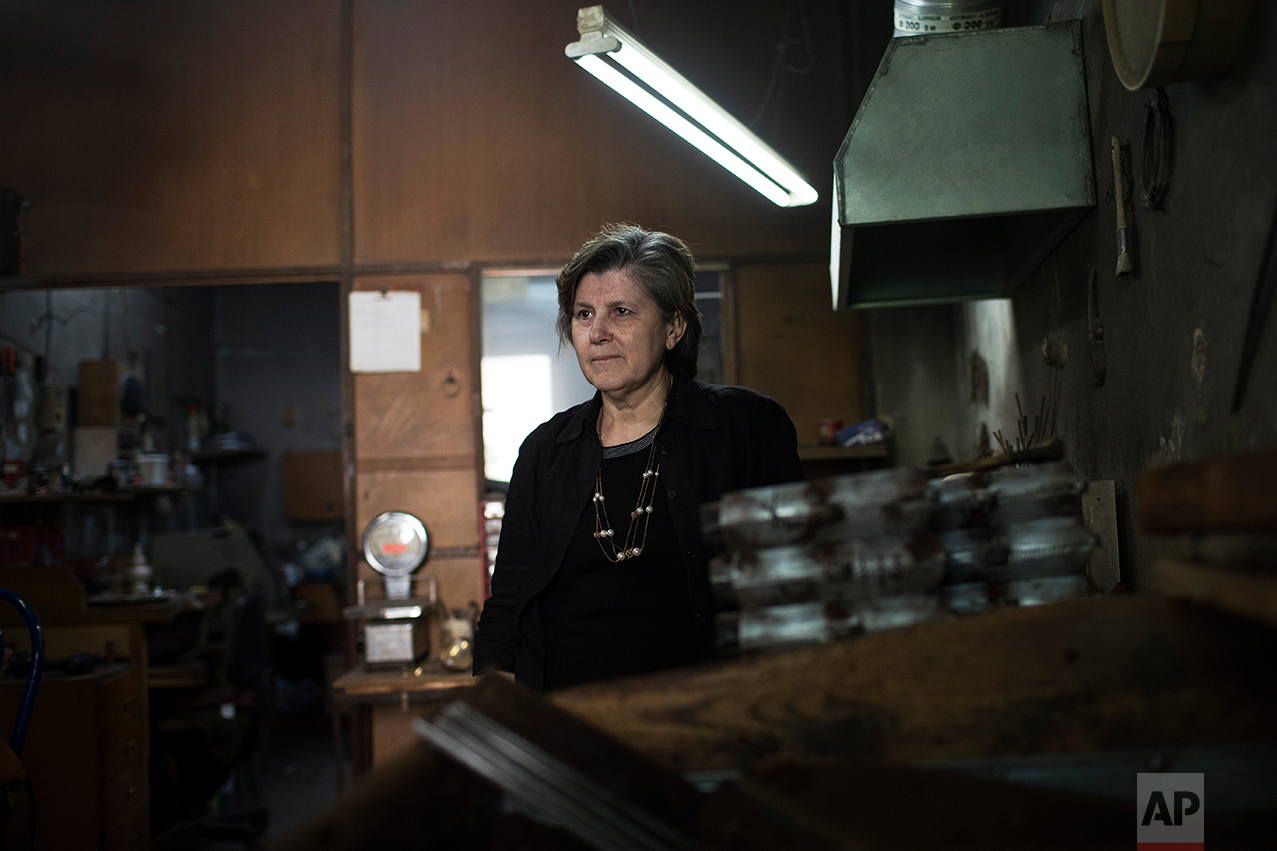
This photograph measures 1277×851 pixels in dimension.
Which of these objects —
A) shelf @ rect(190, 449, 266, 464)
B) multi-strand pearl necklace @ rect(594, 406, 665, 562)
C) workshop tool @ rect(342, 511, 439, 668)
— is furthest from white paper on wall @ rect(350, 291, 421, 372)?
shelf @ rect(190, 449, 266, 464)

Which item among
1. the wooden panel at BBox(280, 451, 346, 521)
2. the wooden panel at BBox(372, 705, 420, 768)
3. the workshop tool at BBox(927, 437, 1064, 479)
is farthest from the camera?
the wooden panel at BBox(280, 451, 346, 521)

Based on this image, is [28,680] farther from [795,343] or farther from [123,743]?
[795,343]

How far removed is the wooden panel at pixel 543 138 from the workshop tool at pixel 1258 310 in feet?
9.67

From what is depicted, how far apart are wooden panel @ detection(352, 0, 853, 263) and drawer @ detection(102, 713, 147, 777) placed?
7.12 ft

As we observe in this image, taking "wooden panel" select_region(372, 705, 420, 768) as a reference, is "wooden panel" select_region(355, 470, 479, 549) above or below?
above

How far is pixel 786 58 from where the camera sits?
13.3 feet

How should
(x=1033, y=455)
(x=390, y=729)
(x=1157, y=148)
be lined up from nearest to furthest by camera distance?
(x=1033, y=455) → (x=1157, y=148) → (x=390, y=729)

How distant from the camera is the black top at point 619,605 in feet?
5.58

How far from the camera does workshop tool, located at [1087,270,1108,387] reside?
176 centimetres

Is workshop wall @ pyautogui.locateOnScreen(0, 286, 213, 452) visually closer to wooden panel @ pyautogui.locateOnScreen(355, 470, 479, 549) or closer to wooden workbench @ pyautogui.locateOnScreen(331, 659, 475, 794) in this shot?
wooden panel @ pyautogui.locateOnScreen(355, 470, 479, 549)

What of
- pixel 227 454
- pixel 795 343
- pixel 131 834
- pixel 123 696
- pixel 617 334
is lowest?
pixel 131 834

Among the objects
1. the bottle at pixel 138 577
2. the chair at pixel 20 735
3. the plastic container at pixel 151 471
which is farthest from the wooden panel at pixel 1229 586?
the plastic container at pixel 151 471

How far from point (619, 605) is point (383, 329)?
2612 mm

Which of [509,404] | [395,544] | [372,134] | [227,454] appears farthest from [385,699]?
[227,454]
